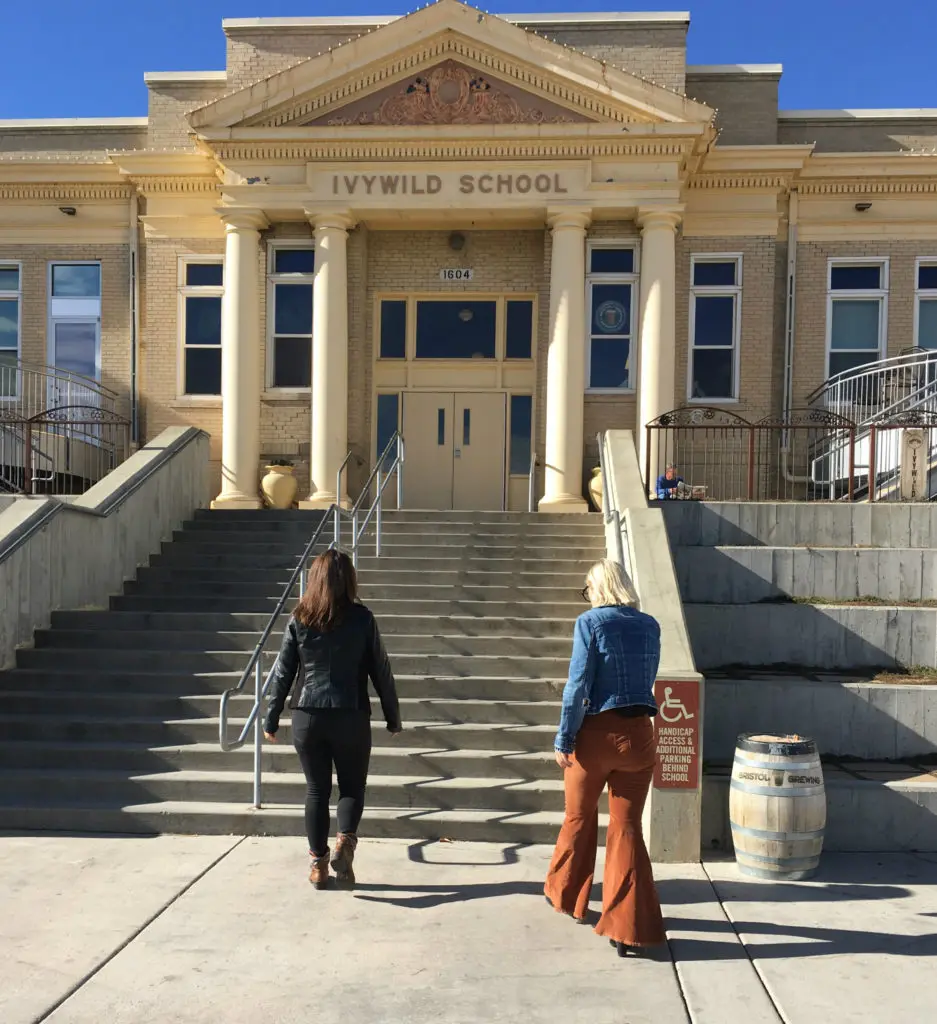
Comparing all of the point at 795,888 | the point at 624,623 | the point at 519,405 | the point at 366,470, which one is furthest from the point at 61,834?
the point at 519,405

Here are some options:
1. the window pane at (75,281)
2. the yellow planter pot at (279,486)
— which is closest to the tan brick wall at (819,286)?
the yellow planter pot at (279,486)

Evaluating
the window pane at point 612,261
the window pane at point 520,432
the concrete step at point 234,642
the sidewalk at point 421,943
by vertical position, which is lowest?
the sidewalk at point 421,943

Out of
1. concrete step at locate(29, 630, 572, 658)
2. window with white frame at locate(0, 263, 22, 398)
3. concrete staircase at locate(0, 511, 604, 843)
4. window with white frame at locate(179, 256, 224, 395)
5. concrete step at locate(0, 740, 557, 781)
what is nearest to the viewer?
concrete staircase at locate(0, 511, 604, 843)

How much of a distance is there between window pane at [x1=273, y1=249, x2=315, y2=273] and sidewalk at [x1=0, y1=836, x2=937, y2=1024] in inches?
449

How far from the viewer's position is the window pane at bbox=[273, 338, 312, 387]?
55.0ft

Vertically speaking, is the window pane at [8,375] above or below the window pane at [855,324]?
below

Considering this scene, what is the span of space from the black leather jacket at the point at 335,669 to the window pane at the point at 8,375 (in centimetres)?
1336

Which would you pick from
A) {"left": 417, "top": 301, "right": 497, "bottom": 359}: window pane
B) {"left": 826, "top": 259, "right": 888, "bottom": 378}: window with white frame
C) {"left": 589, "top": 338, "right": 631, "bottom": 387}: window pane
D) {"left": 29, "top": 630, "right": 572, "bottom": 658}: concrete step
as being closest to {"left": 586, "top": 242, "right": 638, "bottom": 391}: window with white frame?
{"left": 589, "top": 338, "right": 631, "bottom": 387}: window pane

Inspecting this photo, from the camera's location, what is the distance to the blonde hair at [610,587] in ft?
18.2

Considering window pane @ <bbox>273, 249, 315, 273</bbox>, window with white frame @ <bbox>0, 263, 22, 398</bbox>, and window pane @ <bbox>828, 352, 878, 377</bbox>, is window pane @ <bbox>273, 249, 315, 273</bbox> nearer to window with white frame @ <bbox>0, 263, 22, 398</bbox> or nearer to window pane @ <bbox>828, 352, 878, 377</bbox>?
window with white frame @ <bbox>0, 263, 22, 398</bbox>

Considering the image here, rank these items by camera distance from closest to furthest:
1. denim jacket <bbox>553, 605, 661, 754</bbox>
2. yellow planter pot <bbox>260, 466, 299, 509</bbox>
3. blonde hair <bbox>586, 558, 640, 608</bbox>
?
denim jacket <bbox>553, 605, 661, 754</bbox>
blonde hair <bbox>586, 558, 640, 608</bbox>
yellow planter pot <bbox>260, 466, 299, 509</bbox>

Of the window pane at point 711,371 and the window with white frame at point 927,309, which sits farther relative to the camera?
the window with white frame at point 927,309

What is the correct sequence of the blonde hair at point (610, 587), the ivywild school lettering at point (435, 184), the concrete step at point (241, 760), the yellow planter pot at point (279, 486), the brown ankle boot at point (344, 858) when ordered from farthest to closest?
1. the yellow planter pot at point (279, 486)
2. the ivywild school lettering at point (435, 184)
3. the concrete step at point (241, 760)
4. the brown ankle boot at point (344, 858)
5. the blonde hair at point (610, 587)

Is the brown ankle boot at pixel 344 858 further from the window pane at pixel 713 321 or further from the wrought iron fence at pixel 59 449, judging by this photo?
the window pane at pixel 713 321
